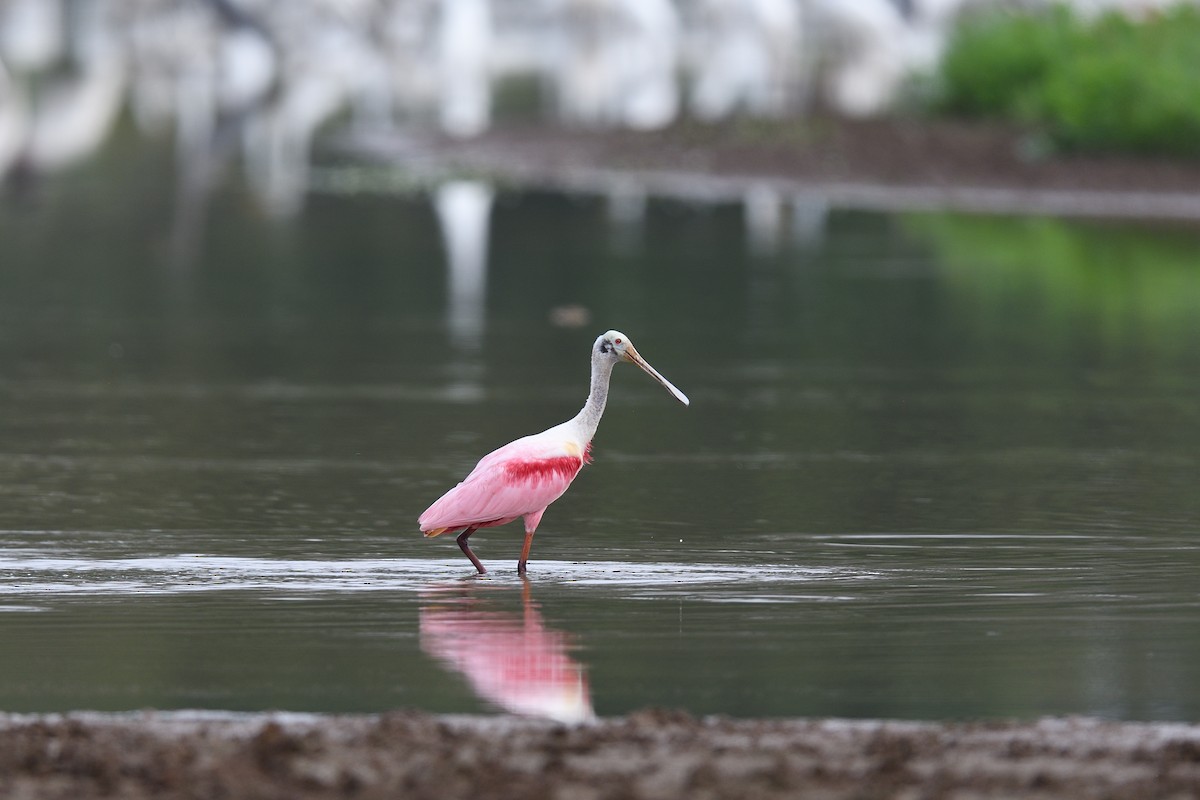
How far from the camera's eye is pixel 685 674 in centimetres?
761

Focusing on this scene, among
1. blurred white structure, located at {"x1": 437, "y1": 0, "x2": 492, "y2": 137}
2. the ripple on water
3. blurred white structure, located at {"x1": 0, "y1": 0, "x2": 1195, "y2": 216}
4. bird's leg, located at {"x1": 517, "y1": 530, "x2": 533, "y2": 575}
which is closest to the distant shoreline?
blurred white structure, located at {"x1": 0, "y1": 0, "x2": 1195, "y2": 216}

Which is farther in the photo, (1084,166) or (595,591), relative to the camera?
(1084,166)

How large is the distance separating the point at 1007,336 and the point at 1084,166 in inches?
479

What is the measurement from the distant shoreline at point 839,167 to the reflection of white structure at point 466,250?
111 centimetres

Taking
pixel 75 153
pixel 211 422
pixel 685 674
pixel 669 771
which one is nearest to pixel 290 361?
pixel 211 422

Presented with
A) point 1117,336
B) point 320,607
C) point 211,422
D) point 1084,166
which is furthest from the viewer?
point 1084,166

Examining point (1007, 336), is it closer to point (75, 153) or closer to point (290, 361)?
point (290, 361)

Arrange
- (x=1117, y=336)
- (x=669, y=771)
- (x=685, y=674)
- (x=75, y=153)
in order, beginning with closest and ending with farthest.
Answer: (x=669, y=771) < (x=685, y=674) < (x=1117, y=336) < (x=75, y=153)

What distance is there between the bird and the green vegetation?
2013 centimetres

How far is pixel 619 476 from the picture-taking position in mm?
11938

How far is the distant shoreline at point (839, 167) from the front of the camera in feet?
90.9

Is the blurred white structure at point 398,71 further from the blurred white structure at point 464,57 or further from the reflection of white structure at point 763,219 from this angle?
the reflection of white structure at point 763,219

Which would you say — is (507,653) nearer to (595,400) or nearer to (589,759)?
(589,759)

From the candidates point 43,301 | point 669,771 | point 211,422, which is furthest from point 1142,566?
point 43,301
